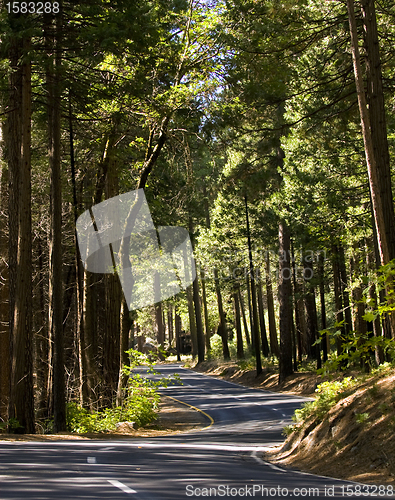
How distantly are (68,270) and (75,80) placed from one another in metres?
15.9

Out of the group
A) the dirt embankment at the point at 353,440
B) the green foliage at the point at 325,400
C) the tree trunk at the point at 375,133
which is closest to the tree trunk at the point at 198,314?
the tree trunk at the point at 375,133

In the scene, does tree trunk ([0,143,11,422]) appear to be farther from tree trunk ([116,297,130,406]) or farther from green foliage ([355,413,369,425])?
green foliage ([355,413,369,425])

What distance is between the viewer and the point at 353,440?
921 cm

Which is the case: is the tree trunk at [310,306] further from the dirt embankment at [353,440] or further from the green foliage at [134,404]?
the dirt embankment at [353,440]

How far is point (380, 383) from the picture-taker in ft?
33.6

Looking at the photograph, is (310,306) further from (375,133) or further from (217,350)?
(217,350)

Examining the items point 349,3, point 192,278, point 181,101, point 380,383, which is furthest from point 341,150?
point 192,278

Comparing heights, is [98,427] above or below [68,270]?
below

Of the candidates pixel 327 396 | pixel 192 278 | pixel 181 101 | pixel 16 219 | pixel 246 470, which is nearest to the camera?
pixel 246 470

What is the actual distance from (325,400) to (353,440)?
7.00 feet

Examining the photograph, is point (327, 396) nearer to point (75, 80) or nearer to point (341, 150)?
point (75, 80)

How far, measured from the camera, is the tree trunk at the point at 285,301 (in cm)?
2988

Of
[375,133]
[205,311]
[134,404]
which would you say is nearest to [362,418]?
[375,133]

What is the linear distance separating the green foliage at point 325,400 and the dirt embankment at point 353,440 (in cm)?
14
